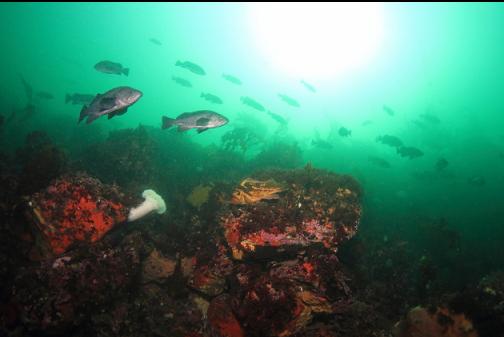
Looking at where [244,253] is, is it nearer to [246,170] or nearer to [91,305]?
[91,305]

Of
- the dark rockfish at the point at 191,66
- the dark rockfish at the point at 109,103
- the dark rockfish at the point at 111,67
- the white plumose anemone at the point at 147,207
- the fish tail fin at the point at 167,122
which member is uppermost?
the dark rockfish at the point at 109,103

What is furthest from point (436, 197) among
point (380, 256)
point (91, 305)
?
point (91, 305)

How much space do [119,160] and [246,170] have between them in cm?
661

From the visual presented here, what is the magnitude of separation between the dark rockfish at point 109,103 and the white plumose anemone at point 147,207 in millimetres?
2119

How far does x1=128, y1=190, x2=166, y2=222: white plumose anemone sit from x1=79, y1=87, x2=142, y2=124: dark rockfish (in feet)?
6.95

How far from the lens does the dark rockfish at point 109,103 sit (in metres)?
4.52

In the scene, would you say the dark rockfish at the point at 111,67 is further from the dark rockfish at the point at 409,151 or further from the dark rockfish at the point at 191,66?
the dark rockfish at the point at 409,151

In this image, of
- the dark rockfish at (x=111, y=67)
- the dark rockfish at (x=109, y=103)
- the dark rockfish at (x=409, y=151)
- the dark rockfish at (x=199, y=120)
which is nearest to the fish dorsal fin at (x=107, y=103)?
the dark rockfish at (x=109, y=103)

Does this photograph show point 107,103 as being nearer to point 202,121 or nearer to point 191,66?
point 202,121

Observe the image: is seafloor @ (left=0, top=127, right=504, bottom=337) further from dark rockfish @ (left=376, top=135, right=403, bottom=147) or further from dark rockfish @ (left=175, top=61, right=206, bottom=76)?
dark rockfish @ (left=376, top=135, right=403, bottom=147)

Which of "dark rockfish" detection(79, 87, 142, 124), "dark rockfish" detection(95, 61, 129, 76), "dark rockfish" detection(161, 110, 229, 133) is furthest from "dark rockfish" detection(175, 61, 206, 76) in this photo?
"dark rockfish" detection(79, 87, 142, 124)

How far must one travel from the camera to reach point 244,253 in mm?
4691

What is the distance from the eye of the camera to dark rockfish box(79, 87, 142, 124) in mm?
4516

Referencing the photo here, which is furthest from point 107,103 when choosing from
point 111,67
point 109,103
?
point 111,67
